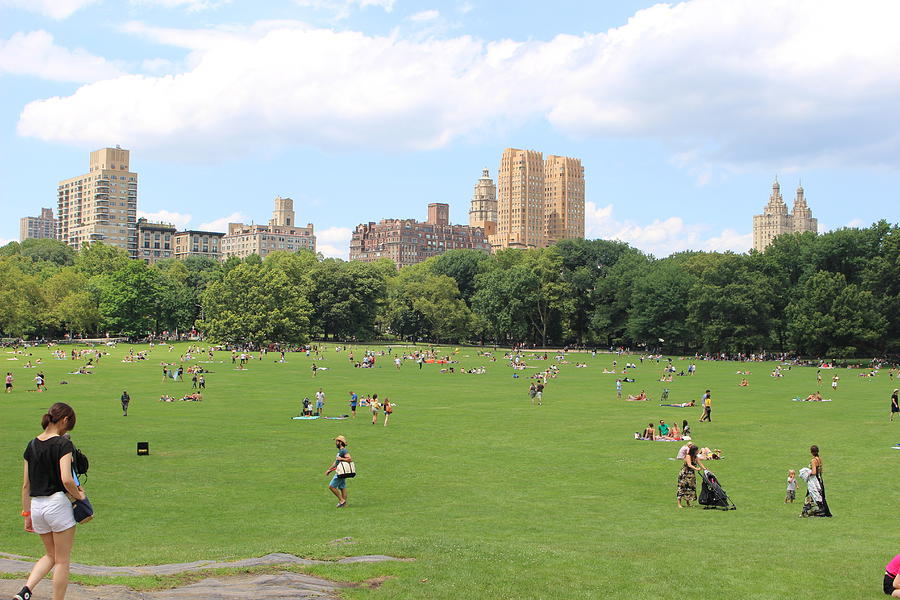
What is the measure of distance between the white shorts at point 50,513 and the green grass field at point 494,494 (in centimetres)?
382

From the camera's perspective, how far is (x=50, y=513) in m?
8.40

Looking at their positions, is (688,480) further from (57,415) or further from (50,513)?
(57,415)

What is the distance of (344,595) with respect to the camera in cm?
1042

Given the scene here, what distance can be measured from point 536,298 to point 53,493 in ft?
405

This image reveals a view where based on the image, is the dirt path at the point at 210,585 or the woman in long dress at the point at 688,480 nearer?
the dirt path at the point at 210,585

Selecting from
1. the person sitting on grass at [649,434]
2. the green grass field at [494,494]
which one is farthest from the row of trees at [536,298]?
the person sitting on grass at [649,434]

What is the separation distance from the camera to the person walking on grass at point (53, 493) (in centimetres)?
833

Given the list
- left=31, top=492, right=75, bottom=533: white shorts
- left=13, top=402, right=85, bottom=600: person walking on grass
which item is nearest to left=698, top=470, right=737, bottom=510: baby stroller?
left=13, top=402, right=85, bottom=600: person walking on grass

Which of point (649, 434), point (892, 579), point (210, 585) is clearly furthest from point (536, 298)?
point (210, 585)

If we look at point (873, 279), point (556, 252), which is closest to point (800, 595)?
point (873, 279)

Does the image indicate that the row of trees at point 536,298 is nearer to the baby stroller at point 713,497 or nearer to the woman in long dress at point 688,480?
the baby stroller at point 713,497

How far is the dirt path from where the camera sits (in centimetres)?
957

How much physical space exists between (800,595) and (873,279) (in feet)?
311

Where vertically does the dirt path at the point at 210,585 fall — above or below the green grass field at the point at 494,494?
above
